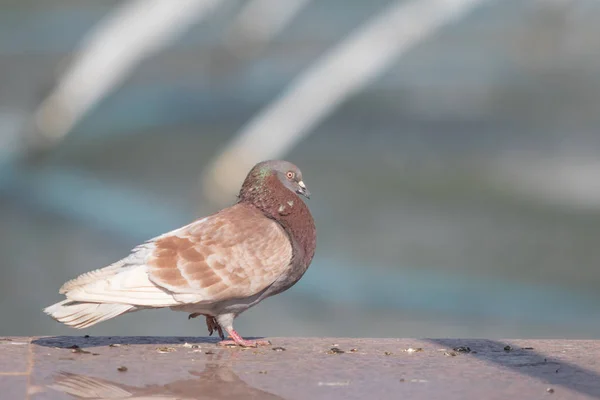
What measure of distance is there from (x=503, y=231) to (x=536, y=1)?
846 inches

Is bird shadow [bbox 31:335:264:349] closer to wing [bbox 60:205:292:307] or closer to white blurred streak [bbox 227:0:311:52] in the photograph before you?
wing [bbox 60:205:292:307]

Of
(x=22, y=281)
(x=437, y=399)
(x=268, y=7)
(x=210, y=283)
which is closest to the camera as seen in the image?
(x=437, y=399)

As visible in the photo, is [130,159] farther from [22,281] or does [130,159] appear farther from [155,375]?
[155,375]

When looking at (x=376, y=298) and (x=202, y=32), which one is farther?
(x=202, y=32)

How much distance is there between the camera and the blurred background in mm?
16250

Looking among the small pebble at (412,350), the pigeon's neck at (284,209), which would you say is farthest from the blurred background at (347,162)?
the small pebble at (412,350)

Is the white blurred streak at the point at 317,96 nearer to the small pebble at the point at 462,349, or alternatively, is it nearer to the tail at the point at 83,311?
the small pebble at the point at 462,349

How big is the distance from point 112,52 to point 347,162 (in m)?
5.40

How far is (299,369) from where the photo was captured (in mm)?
5863

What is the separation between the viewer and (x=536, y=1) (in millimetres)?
40094

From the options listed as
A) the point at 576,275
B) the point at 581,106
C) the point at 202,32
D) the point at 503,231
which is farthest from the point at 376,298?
the point at 202,32

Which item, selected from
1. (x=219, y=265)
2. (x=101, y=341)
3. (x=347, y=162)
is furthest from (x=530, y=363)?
(x=347, y=162)

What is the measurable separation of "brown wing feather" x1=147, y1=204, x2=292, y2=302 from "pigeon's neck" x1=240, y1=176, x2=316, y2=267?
6.1 inches

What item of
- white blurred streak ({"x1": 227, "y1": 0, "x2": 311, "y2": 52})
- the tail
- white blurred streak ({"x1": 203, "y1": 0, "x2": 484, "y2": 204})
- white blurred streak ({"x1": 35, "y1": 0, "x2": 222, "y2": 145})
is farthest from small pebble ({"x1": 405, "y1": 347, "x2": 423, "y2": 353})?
white blurred streak ({"x1": 227, "y1": 0, "x2": 311, "y2": 52})
